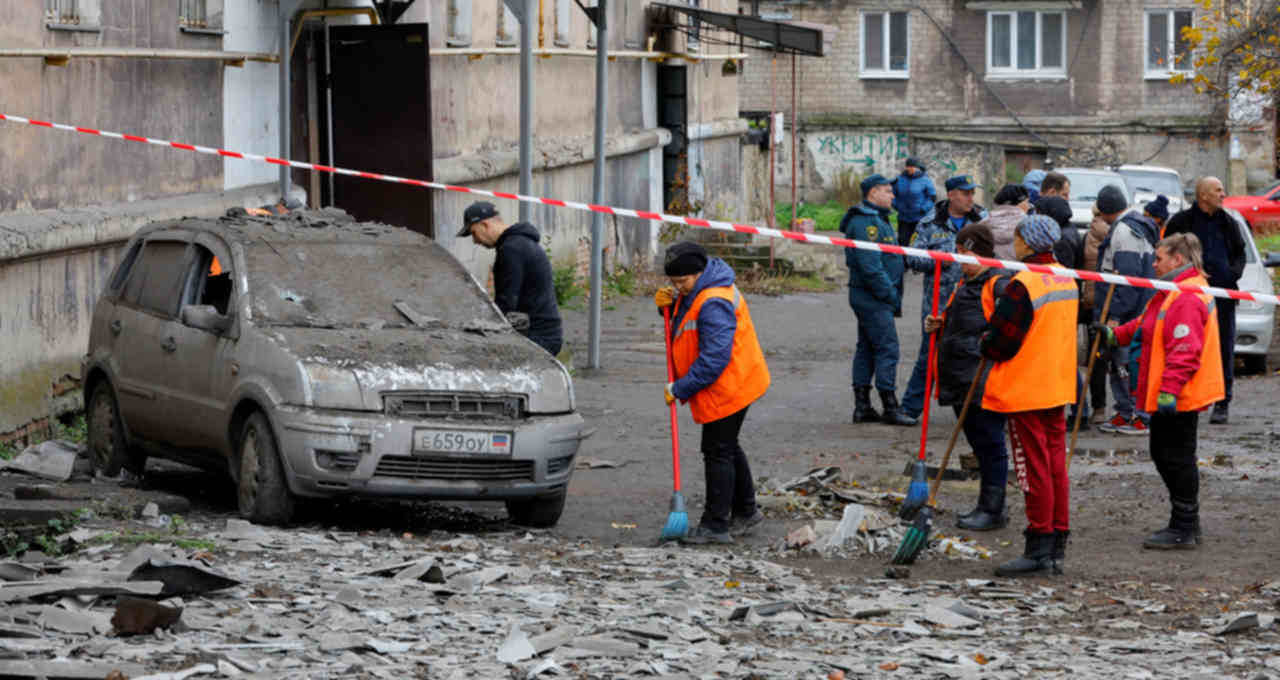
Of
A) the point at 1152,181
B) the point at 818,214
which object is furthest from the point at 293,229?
the point at 818,214

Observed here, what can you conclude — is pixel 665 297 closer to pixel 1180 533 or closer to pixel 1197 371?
pixel 1197 371

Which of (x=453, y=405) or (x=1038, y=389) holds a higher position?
(x=1038, y=389)

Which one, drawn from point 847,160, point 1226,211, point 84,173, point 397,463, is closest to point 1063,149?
point 847,160

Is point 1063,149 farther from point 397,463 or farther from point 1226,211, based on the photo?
point 397,463

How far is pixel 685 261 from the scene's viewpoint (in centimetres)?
907

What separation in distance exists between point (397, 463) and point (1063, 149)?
38652 millimetres

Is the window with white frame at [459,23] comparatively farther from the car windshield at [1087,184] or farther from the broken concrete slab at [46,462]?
the car windshield at [1087,184]

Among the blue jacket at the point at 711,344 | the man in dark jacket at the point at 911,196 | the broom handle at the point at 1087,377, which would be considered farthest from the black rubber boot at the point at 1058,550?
the man in dark jacket at the point at 911,196

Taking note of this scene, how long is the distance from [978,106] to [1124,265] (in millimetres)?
33944

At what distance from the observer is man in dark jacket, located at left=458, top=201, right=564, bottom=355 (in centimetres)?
1090

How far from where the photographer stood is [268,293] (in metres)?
9.61

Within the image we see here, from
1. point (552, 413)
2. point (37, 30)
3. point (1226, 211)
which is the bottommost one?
point (552, 413)

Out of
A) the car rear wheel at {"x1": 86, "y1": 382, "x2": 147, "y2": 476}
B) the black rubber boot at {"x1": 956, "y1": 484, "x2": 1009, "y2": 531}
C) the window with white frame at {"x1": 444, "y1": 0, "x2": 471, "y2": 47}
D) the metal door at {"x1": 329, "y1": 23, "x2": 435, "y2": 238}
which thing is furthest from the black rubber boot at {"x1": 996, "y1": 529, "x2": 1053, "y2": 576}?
the window with white frame at {"x1": 444, "y1": 0, "x2": 471, "y2": 47}

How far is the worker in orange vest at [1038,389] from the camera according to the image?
8469 millimetres
